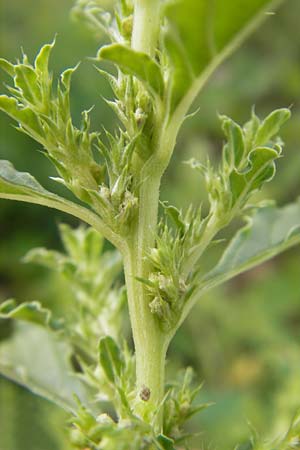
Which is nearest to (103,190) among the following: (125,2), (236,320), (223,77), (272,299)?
(125,2)

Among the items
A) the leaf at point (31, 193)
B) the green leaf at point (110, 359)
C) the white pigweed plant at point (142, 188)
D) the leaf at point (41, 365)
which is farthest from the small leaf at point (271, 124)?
the leaf at point (41, 365)

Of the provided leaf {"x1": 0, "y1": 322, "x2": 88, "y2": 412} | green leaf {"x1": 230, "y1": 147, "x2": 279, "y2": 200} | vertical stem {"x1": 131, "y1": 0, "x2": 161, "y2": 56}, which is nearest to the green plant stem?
vertical stem {"x1": 131, "y1": 0, "x2": 161, "y2": 56}

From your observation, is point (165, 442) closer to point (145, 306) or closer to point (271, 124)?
point (145, 306)

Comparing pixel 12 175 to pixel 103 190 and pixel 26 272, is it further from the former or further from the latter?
pixel 26 272

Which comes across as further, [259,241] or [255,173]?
[259,241]

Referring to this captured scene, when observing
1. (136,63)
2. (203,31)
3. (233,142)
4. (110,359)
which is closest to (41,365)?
(110,359)

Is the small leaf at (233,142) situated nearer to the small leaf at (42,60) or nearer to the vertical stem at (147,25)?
the vertical stem at (147,25)

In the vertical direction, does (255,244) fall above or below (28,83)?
below
